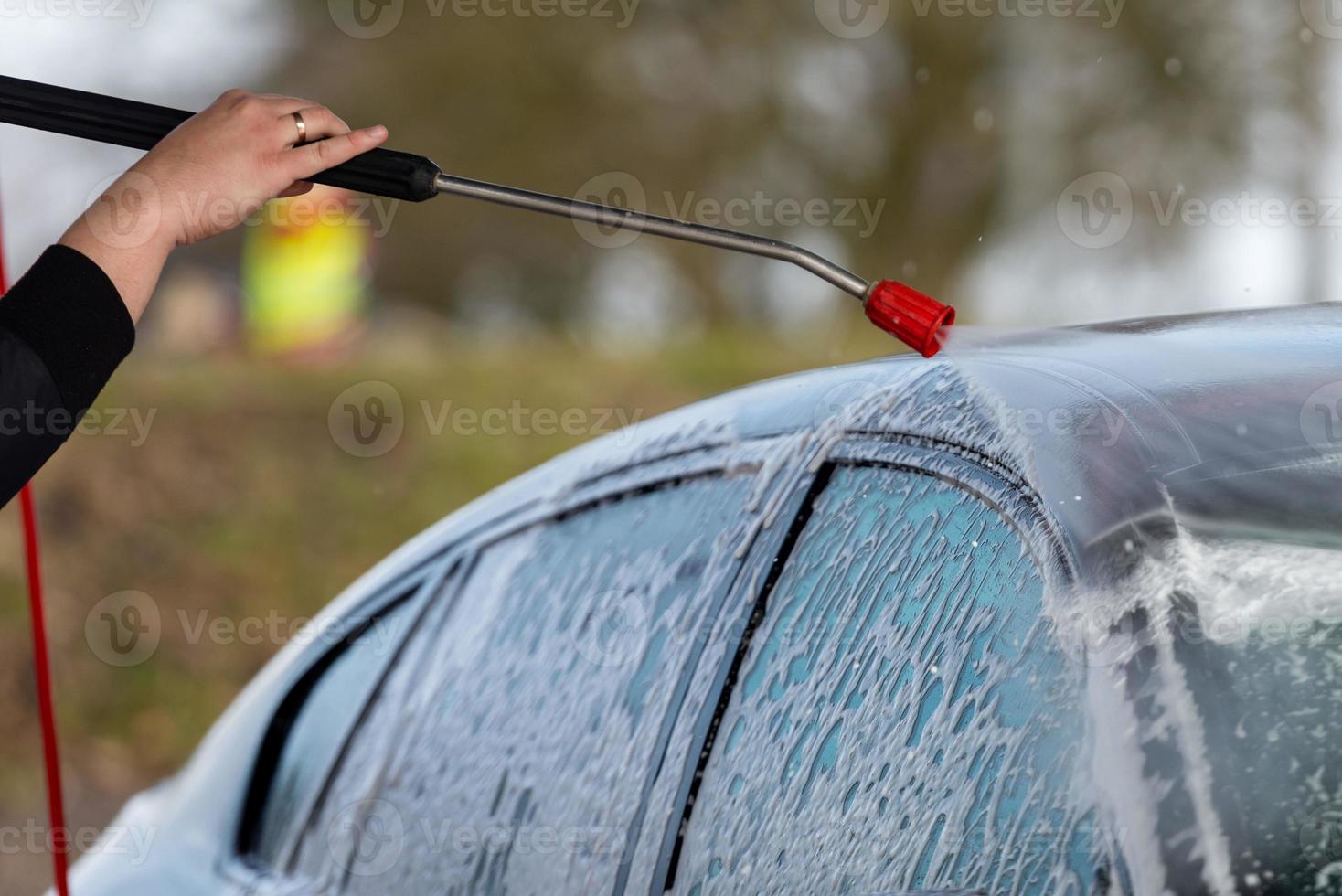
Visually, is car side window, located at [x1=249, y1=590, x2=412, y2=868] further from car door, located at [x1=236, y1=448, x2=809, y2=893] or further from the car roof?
the car roof

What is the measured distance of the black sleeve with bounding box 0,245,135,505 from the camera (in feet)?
4.50

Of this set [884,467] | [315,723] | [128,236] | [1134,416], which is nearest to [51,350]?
[128,236]

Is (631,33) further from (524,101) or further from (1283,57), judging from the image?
(1283,57)

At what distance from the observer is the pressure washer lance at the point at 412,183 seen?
155 centimetres

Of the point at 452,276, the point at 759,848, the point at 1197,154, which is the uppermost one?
the point at 1197,154

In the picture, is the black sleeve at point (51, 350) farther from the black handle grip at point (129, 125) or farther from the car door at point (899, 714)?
the car door at point (899, 714)

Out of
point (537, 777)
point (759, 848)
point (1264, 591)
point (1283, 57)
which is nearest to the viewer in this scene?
point (1264, 591)

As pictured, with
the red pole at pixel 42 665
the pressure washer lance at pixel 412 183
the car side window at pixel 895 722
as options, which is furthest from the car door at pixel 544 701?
the red pole at pixel 42 665

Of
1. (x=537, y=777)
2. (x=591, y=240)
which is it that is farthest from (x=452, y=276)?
(x=537, y=777)

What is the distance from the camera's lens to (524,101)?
16.1 m

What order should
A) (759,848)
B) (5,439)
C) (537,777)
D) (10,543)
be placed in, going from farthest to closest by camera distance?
(10,543) < (537,777) < (759,848) < (5,439)

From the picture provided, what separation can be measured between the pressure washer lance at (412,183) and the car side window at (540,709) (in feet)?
0.95

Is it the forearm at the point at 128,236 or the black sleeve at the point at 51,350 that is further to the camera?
the forearm at the point at 128,236

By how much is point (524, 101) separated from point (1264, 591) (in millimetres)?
15452
